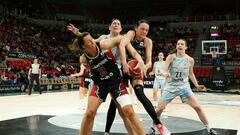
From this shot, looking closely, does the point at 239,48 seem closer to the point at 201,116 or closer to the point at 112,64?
the point at 201,116

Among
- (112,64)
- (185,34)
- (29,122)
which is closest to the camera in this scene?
(112,64)

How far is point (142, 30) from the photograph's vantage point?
5.32 metres

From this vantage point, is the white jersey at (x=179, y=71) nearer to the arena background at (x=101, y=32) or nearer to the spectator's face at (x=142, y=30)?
the spectator's face at (x=142, y=30)

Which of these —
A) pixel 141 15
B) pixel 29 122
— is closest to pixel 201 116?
pixel 29 122

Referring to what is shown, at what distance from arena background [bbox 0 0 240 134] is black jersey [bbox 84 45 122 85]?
1397 cm

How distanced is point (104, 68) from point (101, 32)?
30858 millimetres

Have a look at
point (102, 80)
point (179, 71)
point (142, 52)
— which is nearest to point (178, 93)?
point (179, 71)

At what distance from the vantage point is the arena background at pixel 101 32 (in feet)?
72.0

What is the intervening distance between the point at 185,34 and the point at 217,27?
3076 mm

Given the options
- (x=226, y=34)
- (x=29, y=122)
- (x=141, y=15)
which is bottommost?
(x=29, y=122)

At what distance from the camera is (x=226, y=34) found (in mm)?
30484

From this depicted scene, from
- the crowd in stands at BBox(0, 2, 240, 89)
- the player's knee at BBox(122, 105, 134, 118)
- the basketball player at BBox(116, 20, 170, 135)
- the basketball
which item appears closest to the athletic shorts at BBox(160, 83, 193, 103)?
the basketball player at BBox(116, 20, 170, 135)

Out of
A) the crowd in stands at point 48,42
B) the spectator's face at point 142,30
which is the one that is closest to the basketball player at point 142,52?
the spectator's face at point 142,30

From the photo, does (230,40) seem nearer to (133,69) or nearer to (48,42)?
(48,42)
